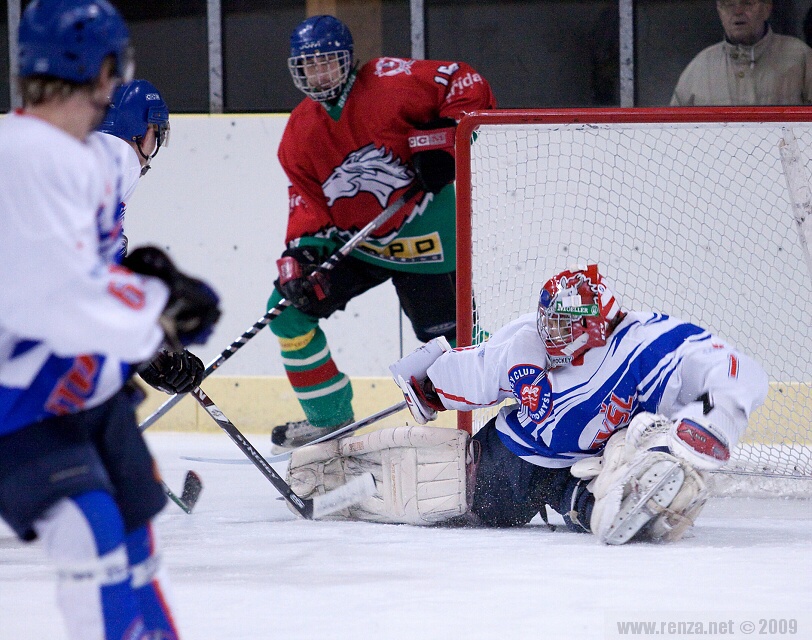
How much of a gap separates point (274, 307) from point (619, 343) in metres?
1.30

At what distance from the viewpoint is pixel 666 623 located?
1.77 metres

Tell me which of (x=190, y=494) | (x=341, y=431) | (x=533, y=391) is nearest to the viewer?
(x=533, y=391)

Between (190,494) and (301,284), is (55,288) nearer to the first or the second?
(190,494)

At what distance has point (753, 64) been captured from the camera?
390 centimetres

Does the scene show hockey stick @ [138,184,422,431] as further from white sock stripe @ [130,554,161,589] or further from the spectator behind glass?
white sock stripe @ [130,554,161,589]

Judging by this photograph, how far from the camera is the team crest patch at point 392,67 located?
340 centimetres

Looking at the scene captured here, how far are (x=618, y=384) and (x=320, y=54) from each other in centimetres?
137

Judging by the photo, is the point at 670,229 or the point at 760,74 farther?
the point at 760,74

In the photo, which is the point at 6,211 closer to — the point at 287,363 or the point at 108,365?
the point at 108,365

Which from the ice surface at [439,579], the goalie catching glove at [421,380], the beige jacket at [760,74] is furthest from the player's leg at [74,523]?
the beige jacket at [760,74]

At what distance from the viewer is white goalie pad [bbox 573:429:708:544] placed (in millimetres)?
2355

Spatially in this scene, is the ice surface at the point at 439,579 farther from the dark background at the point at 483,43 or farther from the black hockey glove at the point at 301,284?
the dark background at the point at 483,43

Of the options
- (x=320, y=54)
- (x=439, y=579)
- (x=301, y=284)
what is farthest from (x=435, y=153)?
(x=439, y=579)

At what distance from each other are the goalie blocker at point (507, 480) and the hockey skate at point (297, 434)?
1.76 ft
